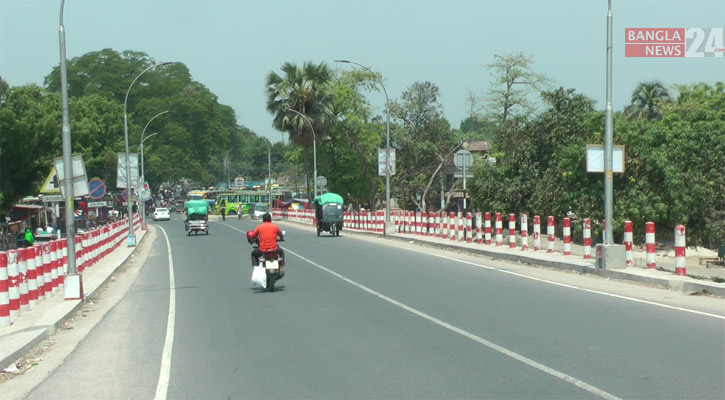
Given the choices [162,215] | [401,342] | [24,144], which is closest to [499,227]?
[401,342]

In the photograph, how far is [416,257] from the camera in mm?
27828

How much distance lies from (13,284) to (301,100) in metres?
51.2

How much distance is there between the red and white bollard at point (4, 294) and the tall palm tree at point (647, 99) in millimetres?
68280

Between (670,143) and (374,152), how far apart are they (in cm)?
3848

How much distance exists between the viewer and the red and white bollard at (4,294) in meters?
13.1

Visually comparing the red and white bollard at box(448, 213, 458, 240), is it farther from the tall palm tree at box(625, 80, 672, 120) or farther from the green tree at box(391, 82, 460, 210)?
the tall palm tree at box(625, 80, 672, 120)

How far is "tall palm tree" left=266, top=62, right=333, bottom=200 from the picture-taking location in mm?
64125

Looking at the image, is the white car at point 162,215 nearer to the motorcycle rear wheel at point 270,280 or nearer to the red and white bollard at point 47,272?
the red and white bollard at point 47,272

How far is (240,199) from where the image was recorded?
103 metres

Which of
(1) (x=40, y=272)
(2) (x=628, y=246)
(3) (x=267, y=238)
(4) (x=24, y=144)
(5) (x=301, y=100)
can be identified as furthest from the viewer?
(5) (x=301, y=100)

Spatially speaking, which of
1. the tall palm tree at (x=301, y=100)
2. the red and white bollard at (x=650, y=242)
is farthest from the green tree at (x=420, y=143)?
the red and white bollard at (x=650, y=242)

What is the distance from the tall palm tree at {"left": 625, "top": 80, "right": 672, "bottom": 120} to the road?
60.2 metres

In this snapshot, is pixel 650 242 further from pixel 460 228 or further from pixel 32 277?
pixel 460 228

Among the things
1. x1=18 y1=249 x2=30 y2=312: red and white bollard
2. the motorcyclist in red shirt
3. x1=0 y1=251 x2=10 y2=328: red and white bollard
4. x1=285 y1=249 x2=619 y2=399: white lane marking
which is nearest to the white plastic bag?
the motorcyclist in red shirt
